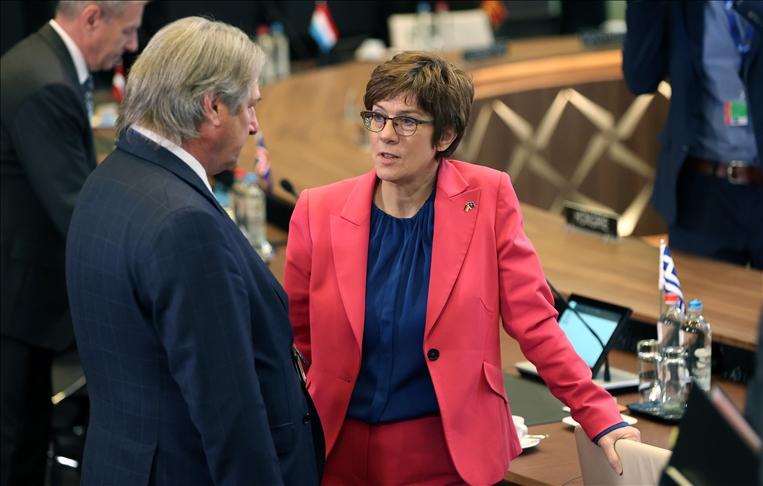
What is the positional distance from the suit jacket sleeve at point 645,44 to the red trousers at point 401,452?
2090mm

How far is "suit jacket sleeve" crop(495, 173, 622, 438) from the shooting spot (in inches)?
82.9

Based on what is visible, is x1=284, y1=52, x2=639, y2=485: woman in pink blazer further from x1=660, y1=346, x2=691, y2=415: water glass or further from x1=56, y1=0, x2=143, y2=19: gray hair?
x1=56, y1=0, x2=143, y2=19: gray hair

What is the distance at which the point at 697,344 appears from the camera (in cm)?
263

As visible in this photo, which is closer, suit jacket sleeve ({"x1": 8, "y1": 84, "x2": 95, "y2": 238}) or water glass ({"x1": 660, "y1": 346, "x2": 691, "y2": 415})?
water glass ({"x1": 660, "y1": 346, "x2": 691, "y2": 415})

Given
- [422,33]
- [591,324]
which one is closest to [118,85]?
[422,33]

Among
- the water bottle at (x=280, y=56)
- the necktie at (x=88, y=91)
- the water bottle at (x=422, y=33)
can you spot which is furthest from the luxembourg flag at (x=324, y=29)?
the necktie at (x=88, y=91)

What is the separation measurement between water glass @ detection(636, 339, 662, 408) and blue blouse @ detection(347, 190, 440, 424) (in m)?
0.62

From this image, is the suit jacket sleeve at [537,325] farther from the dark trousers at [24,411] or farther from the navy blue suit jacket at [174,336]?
the dark trousers at [24,411]

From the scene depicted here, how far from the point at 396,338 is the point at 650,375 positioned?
2.40 feet

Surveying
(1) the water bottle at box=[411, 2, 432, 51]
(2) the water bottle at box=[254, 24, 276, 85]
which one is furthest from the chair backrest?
(1) the water bottle at box=[411, 2, 432, 51]

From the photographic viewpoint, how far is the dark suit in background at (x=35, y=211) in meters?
3.16

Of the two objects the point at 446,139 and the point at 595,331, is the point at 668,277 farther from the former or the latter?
the point at 446,139

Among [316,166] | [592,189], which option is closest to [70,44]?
[316,166]

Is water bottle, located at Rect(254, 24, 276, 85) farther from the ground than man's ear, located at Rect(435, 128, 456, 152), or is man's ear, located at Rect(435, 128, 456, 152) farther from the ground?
man's ear, located at Rect(435, 128, 456, 152)
